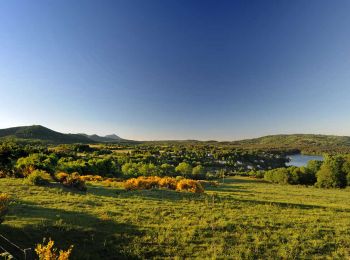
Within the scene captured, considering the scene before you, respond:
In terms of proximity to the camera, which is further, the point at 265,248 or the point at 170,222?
the point at 170,222

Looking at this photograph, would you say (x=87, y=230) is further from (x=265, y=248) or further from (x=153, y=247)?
(x=265, y=248)

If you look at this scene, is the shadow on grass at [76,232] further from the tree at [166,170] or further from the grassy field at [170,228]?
the tree at [166,170]

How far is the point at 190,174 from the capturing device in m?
110

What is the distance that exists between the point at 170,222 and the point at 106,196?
39.1 ft

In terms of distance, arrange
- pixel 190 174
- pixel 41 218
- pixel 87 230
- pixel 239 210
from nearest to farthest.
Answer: pixel 87 230 → pixel 41 218 → pixel 239 210 → pixel 190 174

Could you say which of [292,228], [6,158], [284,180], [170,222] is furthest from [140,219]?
[284,180]

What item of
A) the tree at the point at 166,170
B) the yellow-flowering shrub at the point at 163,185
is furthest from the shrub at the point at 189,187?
the tree at the point at 166,170

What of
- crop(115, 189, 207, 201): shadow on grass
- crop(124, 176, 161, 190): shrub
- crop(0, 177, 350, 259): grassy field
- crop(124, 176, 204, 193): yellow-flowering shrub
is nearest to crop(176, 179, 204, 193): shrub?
crop(124, 176, 204, 193): yellow-flowering shrub

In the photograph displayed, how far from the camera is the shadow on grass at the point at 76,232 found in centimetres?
1515

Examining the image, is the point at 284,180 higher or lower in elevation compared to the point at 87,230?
lower

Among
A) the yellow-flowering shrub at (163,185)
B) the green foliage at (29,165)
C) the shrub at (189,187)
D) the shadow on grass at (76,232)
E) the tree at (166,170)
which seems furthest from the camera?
the tree at (166,170)

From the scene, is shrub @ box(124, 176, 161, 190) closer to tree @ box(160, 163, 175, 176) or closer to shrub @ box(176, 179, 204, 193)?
shrub @ box(176, 179, 204, 193)

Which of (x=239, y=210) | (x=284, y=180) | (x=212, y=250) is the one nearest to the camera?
(x=212, y=250)

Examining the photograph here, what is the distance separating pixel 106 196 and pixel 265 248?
18.8 metres
